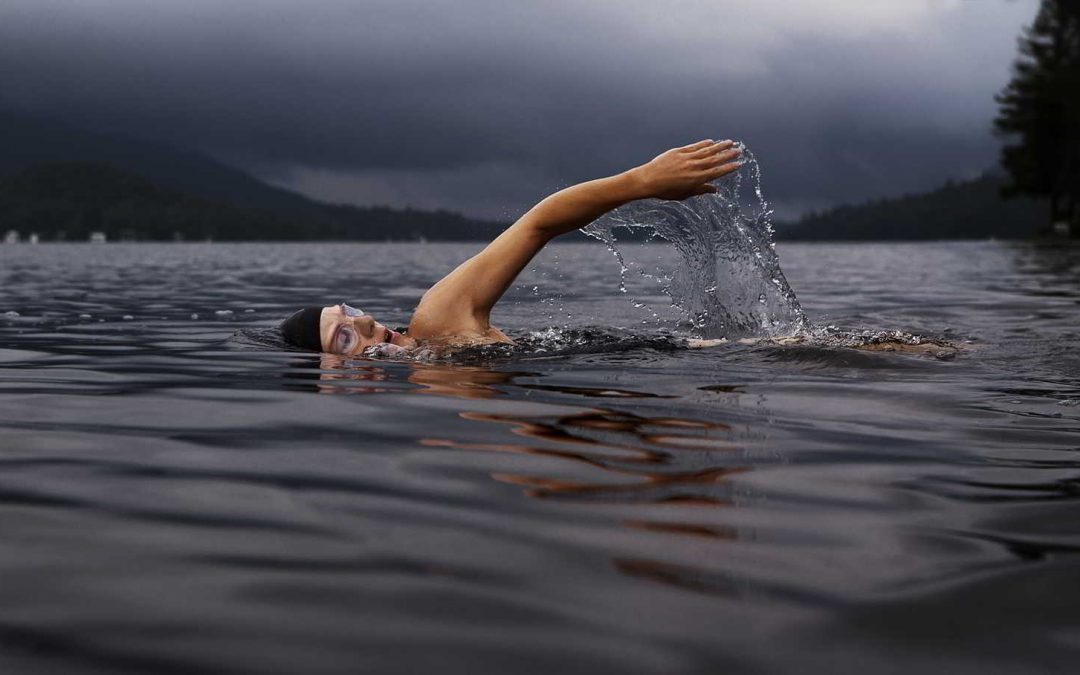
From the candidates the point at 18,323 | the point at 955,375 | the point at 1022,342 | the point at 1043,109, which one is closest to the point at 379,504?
the point at 955,375

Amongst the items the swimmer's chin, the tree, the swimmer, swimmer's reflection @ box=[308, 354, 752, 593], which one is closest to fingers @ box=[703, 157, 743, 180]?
the swimmer

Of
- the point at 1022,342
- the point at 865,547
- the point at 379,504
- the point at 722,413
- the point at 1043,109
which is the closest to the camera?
the point at 865,547

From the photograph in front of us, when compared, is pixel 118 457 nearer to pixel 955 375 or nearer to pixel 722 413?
pixel 722 413

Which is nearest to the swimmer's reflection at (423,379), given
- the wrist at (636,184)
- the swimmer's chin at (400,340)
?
the swimmer's chin at (400,340)

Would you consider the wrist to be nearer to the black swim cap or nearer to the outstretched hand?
the outstretched hand

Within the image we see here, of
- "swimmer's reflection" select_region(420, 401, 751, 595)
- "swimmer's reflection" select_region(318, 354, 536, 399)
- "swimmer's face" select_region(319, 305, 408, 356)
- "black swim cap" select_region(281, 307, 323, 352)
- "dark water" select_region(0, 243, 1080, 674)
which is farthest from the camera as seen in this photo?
"black swim cap" select_region(281, 307, 323, 352)

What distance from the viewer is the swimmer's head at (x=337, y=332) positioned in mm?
7586

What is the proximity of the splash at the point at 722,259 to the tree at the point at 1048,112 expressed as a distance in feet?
192

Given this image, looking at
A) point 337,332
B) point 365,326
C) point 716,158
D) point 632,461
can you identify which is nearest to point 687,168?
point 716,158

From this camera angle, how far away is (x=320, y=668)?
2006mm

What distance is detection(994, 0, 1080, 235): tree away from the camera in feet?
196

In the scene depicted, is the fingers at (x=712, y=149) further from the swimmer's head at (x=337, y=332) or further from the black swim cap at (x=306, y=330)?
the black swim cap at (x=306, y=330)

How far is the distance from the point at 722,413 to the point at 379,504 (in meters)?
2.08

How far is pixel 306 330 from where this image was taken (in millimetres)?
7797
